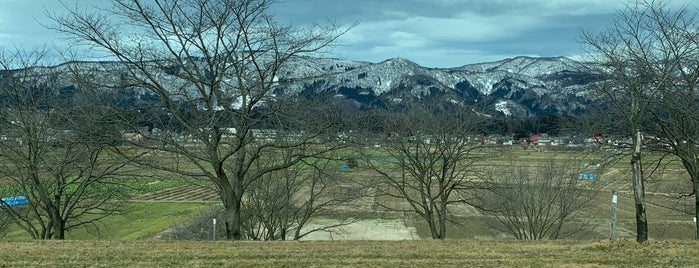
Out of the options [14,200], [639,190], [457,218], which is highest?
[639,190]

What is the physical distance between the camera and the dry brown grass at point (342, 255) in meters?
7.80

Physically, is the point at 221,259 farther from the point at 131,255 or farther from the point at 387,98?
the point at 387,98

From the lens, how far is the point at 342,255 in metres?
8.62

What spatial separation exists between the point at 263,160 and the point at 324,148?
9.31 metres

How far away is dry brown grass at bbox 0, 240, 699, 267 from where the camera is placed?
307 inches

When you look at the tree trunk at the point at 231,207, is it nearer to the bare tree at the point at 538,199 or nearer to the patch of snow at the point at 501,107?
the bare tree at the point at 538,199

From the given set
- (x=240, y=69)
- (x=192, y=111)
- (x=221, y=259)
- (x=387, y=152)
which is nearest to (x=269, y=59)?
(x=240, y=69)

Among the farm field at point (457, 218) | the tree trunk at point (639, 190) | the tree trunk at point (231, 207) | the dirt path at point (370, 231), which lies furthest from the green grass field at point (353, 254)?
the dirt path at point (370, 231)

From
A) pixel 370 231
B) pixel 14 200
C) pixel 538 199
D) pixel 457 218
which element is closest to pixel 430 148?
pixel 538 199

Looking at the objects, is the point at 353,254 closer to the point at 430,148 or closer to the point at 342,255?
the point at 342,255

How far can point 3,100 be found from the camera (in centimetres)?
1617

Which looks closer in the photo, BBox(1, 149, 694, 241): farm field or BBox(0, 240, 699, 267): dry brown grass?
BBox(0, 240, 699, 267): dry brown grass

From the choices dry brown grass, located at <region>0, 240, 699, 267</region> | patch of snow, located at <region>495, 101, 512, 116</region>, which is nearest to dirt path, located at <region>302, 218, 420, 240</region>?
patch of snow, located at <region>495, 101, 512, 116</region>

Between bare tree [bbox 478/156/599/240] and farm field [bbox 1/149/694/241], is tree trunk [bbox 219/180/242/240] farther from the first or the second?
bare tree [bbox 478/156/599/240]
